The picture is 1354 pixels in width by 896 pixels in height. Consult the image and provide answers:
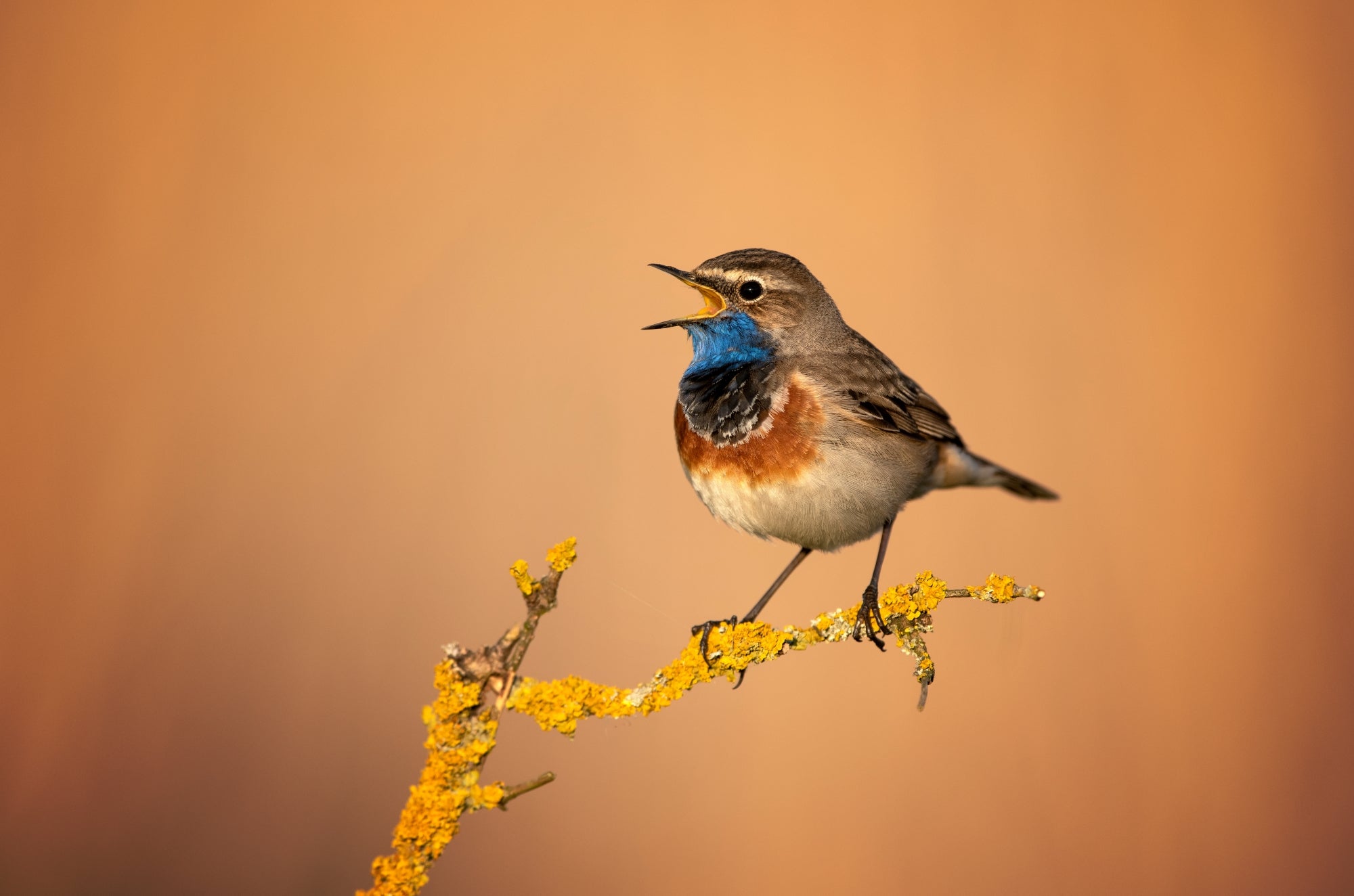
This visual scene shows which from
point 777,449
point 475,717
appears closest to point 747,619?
point 777,449

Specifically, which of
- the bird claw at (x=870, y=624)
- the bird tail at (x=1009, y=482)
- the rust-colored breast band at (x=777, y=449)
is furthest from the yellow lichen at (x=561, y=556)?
the bird tail at (x=1009, y=482)

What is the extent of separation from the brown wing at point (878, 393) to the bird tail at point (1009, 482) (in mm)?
116

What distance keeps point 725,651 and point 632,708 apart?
0.28 meters

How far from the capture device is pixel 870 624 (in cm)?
246

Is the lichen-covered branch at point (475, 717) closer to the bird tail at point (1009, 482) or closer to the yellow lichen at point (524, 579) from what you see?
the yellow lichen at point (524, 579)

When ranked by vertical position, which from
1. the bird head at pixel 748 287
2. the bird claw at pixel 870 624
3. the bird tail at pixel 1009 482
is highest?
the bird head at pixel 748 287

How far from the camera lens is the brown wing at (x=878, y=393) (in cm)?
298

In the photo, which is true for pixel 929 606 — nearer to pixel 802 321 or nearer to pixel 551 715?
pixel 551 715

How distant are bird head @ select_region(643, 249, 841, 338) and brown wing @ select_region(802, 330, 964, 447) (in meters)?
0.19

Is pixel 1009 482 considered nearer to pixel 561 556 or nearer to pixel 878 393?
pixel 878 393

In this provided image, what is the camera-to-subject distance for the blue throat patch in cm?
283

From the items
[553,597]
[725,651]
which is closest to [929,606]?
[725,651]

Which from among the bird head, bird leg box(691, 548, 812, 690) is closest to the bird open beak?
the bird head

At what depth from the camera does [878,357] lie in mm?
3459
